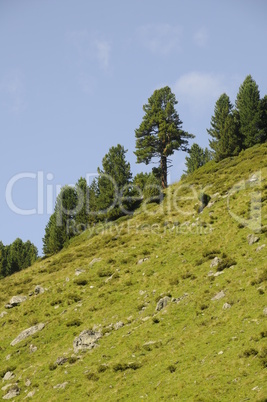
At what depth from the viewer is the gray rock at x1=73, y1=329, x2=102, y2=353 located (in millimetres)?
26375

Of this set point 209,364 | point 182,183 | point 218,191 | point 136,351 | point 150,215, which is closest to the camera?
point 209,364

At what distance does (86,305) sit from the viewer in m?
32.9

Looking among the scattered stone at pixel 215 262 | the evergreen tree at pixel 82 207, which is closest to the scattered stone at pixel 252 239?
the scattered stone at pixel 215 262

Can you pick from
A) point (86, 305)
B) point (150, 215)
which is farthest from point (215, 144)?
point (86, 305)

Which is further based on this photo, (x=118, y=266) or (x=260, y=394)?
(x=118, y=266)

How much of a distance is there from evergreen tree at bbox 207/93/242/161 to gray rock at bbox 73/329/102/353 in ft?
156

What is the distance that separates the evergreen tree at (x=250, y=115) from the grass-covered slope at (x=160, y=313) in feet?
62.6

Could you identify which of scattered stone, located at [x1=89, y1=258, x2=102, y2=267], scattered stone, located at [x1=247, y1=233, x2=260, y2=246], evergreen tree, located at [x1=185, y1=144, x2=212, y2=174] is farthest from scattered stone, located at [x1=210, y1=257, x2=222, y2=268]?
evergreen tree, located at [x1=185, y1=144, x2=212, y2=174]

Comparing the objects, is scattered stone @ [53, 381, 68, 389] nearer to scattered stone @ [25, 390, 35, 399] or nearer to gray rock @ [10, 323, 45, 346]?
scattered stone @ [25, 390, 35, 399]

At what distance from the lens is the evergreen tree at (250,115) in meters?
67.0

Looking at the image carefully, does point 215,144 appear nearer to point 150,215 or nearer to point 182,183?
point 182,183

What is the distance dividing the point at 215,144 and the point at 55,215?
1278 inches

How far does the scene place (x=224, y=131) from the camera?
6762 centimetres

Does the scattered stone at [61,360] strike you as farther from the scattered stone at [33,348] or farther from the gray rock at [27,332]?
the gray rock at [27,332]
